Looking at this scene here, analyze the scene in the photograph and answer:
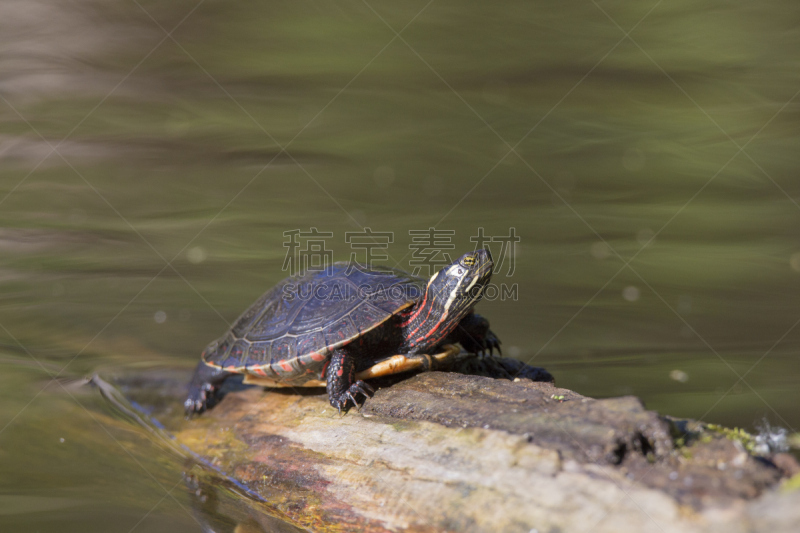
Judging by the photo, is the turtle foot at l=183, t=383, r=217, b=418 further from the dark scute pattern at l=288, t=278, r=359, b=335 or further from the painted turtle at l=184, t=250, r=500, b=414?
the dark scute pattern at l=288, t=278, r=359, b=335

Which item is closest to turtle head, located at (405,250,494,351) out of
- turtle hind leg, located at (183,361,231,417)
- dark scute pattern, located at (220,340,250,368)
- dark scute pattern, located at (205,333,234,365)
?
dark scute pattern, located at (220,340,250,368)

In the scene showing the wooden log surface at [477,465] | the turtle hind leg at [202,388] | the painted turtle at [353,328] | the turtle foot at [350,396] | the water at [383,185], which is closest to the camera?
the wooden log surface at [477,465]

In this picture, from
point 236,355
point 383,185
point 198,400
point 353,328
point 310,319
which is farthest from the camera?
point 383,185

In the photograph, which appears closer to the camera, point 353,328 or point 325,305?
point 353,328

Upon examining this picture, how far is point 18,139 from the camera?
8133 mm

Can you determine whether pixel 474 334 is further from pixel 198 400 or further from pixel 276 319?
pixel 198 400

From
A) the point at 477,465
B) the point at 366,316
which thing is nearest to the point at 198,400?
the point at 366,316

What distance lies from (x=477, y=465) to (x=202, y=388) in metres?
2.01

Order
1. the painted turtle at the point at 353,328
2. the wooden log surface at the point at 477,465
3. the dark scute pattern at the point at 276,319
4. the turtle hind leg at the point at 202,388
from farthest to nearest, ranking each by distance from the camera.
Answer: the turtle hind leg at the point at 202,388 < the dark scute pattern at the point at 276,319 < the painted turtle at the point at 353,328 < the wooden log surface at the point at 477,465

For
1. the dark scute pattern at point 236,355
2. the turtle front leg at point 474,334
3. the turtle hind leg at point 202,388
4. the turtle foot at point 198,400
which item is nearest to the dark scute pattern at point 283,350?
the dark scute pattern at point 236,355

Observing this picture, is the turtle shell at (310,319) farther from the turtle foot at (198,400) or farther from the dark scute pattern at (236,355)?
the turtle foot at (198,400)

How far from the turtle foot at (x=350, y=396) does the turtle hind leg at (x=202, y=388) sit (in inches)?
37.7

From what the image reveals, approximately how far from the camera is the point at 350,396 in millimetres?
2811

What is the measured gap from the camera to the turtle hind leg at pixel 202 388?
3.49 meters
